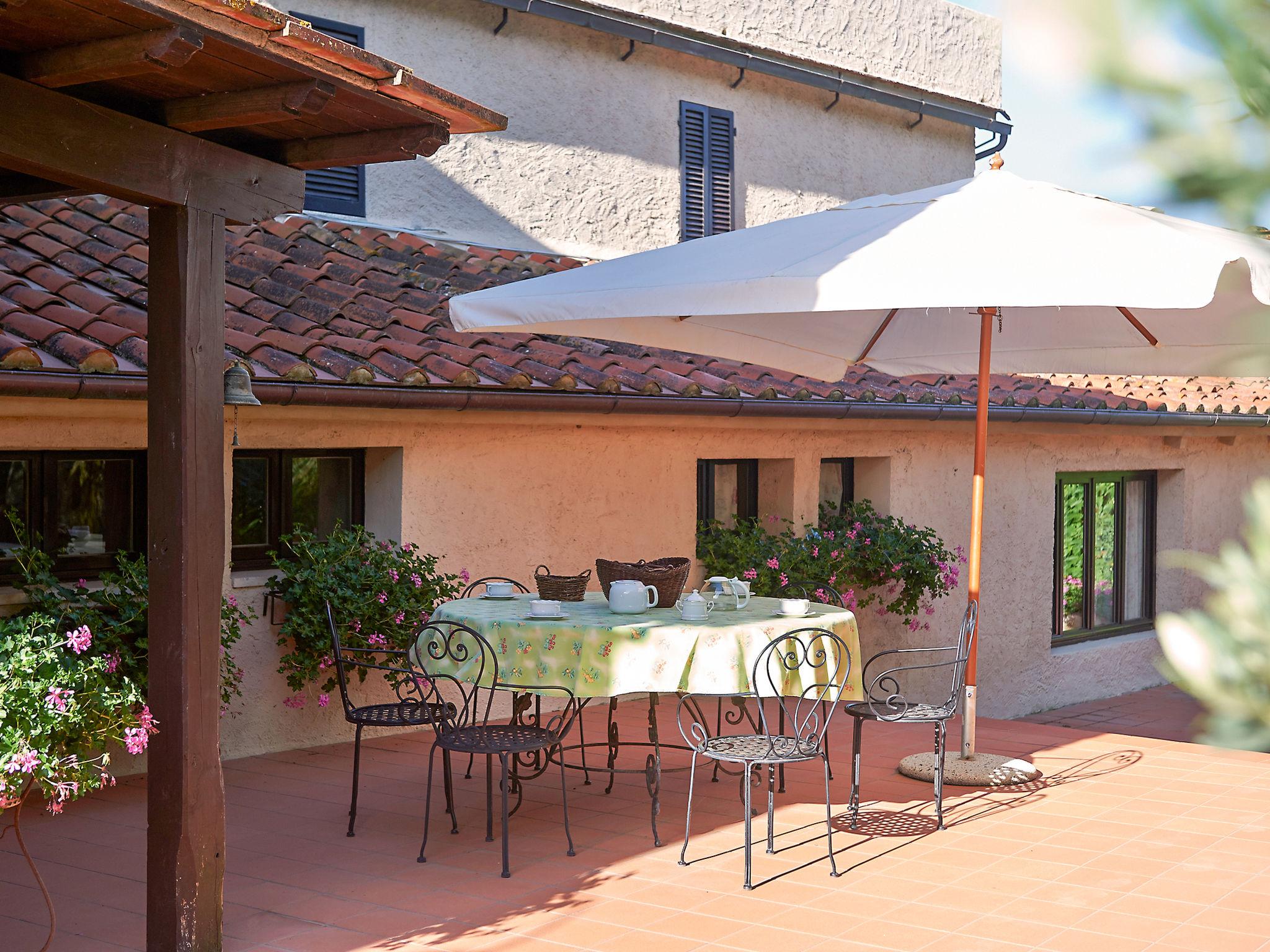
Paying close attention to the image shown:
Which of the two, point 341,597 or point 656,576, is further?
point 341,597

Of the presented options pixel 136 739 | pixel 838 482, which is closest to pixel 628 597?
pixel 136 739

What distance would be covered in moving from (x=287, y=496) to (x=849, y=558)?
4.27 metres

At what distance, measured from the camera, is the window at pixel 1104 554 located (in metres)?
13.2

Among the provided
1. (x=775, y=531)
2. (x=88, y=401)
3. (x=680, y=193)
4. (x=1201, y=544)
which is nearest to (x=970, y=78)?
(x=680, y=193)

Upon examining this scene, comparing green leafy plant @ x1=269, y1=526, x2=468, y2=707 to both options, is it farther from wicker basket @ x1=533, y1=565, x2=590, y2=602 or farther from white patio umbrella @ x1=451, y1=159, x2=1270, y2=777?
white patio umbrella @ x1=451, y1=159, x2=1270, y2=777

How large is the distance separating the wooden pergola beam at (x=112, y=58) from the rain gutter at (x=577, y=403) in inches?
95.3

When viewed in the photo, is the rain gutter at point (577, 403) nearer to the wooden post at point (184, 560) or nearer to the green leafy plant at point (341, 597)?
the green leafy plant at point (341, 597)

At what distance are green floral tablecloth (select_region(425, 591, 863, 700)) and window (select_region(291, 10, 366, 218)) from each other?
217 inches

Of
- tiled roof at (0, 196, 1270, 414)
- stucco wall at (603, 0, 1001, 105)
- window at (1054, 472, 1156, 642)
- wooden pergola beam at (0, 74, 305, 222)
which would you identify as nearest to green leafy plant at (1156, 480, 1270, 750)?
wooden pergola beam at (0, 74, 305, 222)

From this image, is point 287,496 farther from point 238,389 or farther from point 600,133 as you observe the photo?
point 600,133

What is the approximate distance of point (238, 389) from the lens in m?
6.25

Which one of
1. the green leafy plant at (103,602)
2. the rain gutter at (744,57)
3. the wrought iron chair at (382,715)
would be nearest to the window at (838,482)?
the rain gutter at (744,57)

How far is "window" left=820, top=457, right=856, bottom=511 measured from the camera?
1106 centimetres

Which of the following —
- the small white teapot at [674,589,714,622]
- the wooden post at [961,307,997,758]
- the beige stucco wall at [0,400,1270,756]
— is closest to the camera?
the small white teapot at [674,589,714,622]
